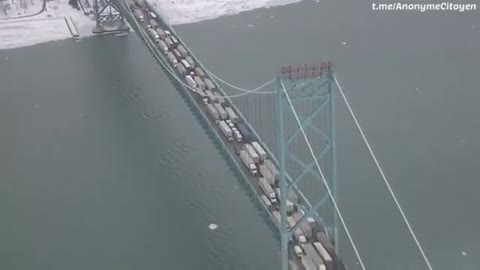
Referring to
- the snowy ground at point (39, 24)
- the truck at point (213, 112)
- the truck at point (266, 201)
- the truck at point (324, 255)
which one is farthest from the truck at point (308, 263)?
the snowy ground at point (39, 24)

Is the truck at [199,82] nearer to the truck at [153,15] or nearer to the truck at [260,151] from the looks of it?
the truck at [260,151]

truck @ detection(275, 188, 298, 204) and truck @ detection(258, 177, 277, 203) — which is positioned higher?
truck @ detection(258, 177, 277, 203)

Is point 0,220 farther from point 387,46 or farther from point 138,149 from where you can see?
point 387,46

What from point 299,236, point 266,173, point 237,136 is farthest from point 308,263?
point 237,136

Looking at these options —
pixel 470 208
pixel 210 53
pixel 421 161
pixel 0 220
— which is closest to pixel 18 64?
pixel 210 53

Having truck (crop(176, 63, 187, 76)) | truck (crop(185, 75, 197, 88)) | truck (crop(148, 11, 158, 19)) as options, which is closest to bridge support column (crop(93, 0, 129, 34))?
truck (crop(148, 11, 158, 19))

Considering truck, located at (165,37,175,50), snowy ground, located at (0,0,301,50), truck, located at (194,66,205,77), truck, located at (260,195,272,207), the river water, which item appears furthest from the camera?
snowy ground, located at (0,0,301,50)

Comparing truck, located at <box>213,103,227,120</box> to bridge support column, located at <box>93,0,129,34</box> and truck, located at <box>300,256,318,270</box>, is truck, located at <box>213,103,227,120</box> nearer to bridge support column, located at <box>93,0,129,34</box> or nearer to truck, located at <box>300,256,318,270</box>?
truck, located at <box>300,256,318,270</box>
